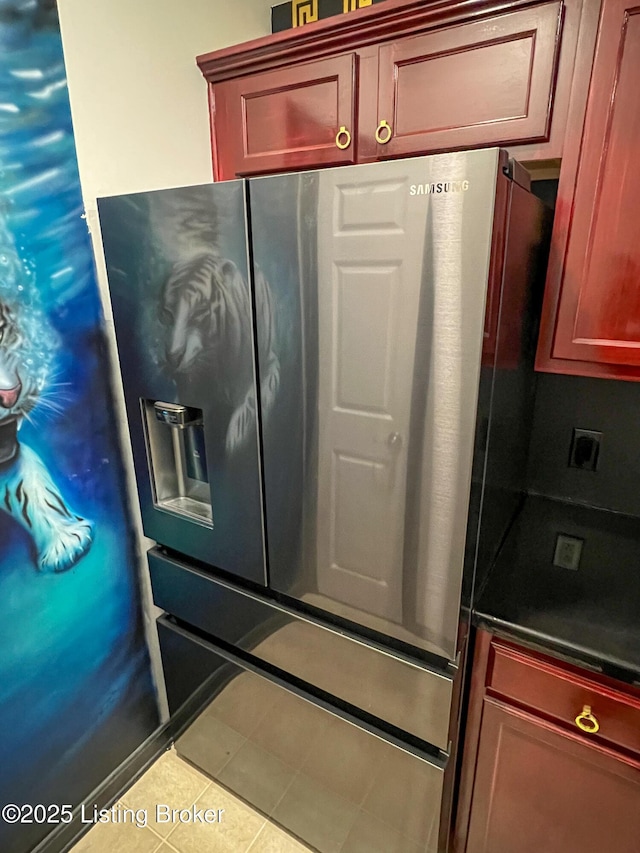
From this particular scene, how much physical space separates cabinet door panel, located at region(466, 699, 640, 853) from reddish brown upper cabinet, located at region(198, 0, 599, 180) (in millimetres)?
1221

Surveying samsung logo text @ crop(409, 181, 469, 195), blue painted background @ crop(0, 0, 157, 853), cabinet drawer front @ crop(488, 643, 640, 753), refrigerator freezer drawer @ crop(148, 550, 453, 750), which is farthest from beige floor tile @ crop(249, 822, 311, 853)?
samsung logo text @ crop(409, 181, 469, 195)

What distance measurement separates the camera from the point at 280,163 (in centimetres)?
132

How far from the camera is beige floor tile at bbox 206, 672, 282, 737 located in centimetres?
137

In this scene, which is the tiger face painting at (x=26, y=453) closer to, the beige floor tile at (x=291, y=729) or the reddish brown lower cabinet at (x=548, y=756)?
the beige floor tile at (x=291, y=729)

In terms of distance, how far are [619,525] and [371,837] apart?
42.0 inches

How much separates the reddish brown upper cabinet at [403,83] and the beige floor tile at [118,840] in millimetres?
1961

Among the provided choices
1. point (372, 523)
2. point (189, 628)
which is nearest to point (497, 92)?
point (372, 523)

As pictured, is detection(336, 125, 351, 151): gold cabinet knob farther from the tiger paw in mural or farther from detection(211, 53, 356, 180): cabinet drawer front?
the tiger paw in mural

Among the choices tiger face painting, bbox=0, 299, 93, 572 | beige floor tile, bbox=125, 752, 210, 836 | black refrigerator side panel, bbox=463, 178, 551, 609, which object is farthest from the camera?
beige floor tile, bbox=125, 752, 210, 836

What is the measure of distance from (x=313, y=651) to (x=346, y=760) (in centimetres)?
30

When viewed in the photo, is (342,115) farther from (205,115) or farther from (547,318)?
→ (547,318)

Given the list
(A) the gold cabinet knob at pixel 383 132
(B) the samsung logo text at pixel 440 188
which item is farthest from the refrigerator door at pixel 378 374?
(A) the gold cabinet knob at pixel 383 132

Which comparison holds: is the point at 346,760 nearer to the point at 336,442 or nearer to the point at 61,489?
the point at 336,442

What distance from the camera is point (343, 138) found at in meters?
1.22
